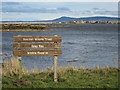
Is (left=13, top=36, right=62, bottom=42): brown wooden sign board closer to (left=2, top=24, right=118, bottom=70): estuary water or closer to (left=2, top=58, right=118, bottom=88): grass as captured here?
(left=2, top=58, right=118, bottom=88): grass

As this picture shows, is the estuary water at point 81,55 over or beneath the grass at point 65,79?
beneath

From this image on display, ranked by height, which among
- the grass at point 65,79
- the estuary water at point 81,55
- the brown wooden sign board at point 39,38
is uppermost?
the brown wooden sign board at point 39,38

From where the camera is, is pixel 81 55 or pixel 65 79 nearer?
pixel 65 79

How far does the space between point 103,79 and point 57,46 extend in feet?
6.79

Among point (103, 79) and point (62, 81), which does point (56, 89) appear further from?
point (103, 79)

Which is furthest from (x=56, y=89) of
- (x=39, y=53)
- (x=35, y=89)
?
(x=39, y=53)

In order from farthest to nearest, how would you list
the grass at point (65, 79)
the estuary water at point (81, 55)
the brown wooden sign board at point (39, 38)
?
the estuary water at point (81, 55)
the brown wooden sign board at point (39, 38)
the grass at point (65, 79)

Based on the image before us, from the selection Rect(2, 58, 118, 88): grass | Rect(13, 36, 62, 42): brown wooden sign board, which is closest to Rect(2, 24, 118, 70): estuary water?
Rect(2, 58, 118, 88): grass

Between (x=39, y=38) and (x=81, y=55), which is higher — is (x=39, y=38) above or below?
above

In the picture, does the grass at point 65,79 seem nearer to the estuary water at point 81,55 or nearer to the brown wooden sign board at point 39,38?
the brown wooden sign board at point 39,38

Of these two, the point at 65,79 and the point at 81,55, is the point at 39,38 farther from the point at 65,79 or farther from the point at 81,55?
the point at 81,55

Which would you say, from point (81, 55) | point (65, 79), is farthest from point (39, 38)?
point (81, 55)

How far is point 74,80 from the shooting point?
944cm

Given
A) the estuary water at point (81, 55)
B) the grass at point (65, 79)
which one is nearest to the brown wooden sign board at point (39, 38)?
the grass at point (65, 79)
